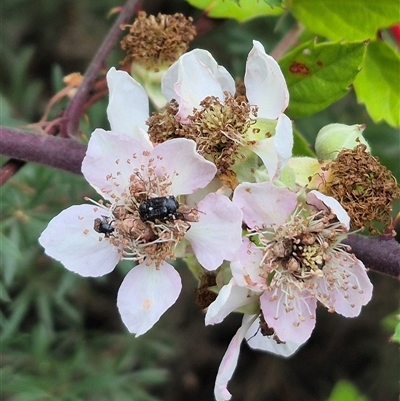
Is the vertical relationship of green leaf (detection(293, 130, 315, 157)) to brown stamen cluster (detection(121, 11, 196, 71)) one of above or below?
below

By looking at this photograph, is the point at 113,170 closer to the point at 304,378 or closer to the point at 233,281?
the point at 233,281

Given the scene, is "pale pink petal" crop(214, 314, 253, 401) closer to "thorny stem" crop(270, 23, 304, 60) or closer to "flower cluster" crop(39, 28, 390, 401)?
"flower cluster" crop(39, 28, 390, 401)

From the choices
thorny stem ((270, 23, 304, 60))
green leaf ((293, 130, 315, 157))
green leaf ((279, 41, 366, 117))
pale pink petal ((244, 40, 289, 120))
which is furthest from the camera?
thorny stem ((270, 23, 304, 60))

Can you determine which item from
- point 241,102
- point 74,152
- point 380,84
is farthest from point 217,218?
point 380,84

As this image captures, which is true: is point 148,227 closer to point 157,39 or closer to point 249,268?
point 249,268

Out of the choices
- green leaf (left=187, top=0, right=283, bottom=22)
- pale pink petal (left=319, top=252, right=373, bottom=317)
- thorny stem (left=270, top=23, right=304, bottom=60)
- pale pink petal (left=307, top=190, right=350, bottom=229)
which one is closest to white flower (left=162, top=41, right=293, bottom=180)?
pale pink petal (left=307, top=190, right=350, bottom=229)

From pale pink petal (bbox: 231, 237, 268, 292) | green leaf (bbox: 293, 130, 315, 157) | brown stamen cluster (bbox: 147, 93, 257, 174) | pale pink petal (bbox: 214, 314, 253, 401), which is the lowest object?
pale pink petal (bbox: 214, 314, 253, 401)

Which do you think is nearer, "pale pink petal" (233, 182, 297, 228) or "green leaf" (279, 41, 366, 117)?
"pale pink petal" (233, 182, 297, 228)

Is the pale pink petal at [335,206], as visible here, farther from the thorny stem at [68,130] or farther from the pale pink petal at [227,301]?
the thorny stem at [68,130]
